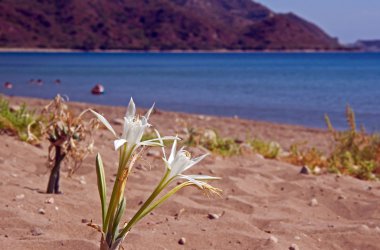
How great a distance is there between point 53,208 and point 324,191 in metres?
2.30

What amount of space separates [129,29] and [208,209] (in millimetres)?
141265

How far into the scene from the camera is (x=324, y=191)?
5449 millimetres

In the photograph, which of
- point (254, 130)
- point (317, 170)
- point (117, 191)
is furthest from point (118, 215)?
Result: point (254, 130)

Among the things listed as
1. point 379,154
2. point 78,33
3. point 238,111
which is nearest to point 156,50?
point 78,33

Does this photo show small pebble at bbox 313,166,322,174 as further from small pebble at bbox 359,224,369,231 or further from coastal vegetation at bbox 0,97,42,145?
coastal vegetation at bbox 0,97,42,145

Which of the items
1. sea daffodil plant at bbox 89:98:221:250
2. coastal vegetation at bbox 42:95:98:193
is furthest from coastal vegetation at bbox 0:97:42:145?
sea daffodil plant at bbox 89:98:221:250

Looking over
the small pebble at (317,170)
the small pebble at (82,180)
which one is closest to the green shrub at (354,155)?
the small pebble at (317,170)

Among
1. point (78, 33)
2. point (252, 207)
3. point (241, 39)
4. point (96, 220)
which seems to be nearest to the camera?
point (96, 220)

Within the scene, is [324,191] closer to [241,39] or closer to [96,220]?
[96,220]

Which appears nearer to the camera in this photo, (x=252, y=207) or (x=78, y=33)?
(x=252, y=207)

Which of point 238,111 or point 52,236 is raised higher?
point 52,236

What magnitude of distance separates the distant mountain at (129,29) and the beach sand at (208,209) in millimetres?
122422

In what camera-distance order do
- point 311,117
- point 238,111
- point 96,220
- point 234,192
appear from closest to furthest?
point 96,220 < point 234,192 < point 311,117 < point 238,111

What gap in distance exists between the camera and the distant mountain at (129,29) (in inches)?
5118
